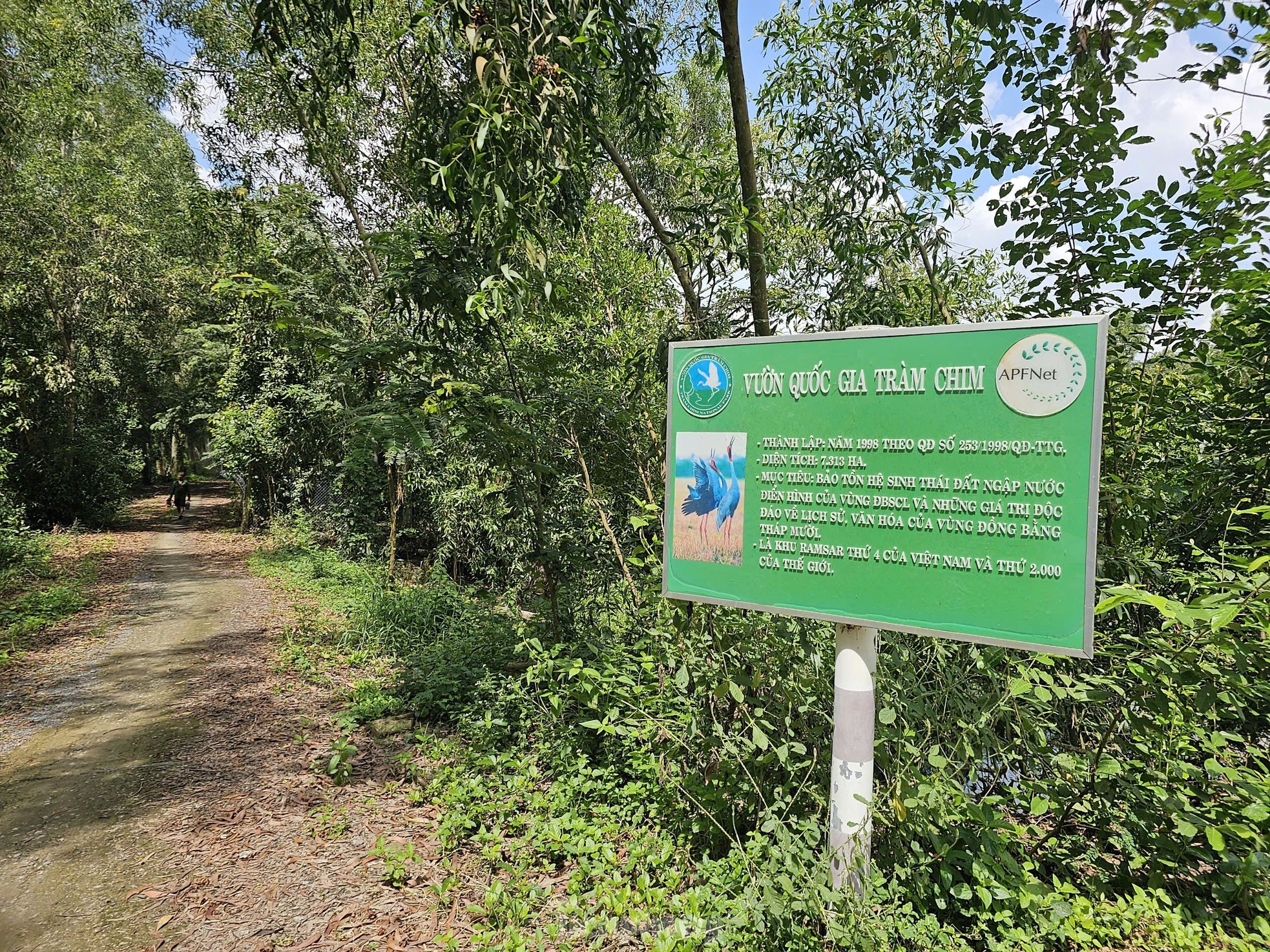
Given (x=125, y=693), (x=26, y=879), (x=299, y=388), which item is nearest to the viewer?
(x=26, y=879)

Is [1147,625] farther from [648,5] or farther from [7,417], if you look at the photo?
[7,417]

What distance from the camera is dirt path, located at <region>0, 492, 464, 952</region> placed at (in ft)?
10.7

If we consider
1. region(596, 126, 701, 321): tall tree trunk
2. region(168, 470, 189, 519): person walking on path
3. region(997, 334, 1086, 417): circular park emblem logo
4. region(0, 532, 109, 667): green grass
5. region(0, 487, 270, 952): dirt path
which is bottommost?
region(0, 487, 270, 952): dirt path

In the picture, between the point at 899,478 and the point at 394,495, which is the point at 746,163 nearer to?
the point at 899,478

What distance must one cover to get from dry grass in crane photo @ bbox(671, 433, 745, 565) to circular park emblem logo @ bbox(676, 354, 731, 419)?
0.14 m

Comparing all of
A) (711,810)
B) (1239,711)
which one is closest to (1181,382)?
(1239,711)

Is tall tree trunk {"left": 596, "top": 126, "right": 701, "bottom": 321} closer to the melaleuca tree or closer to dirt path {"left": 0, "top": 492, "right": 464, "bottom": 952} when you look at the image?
dirt path {"left": 0, "top": 492, "right": 464, "bottom": 952}

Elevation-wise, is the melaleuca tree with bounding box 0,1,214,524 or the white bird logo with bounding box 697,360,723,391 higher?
the melaleuca tree with bounding box 0,1,214,524

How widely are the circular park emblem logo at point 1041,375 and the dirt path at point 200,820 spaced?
3468mm

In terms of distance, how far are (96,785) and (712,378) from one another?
5.12m

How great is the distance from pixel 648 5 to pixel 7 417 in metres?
16.7

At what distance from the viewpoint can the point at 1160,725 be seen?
2957 mm

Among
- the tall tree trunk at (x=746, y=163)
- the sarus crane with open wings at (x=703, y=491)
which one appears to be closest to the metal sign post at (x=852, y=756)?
the sarus crane with open wings at (x=703, y=491)

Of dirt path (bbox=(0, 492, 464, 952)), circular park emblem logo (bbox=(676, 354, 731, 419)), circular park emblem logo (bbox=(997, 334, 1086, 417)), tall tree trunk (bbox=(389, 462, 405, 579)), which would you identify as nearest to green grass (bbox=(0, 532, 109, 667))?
dirt path (bbox=(0, 492, 464, 952))
